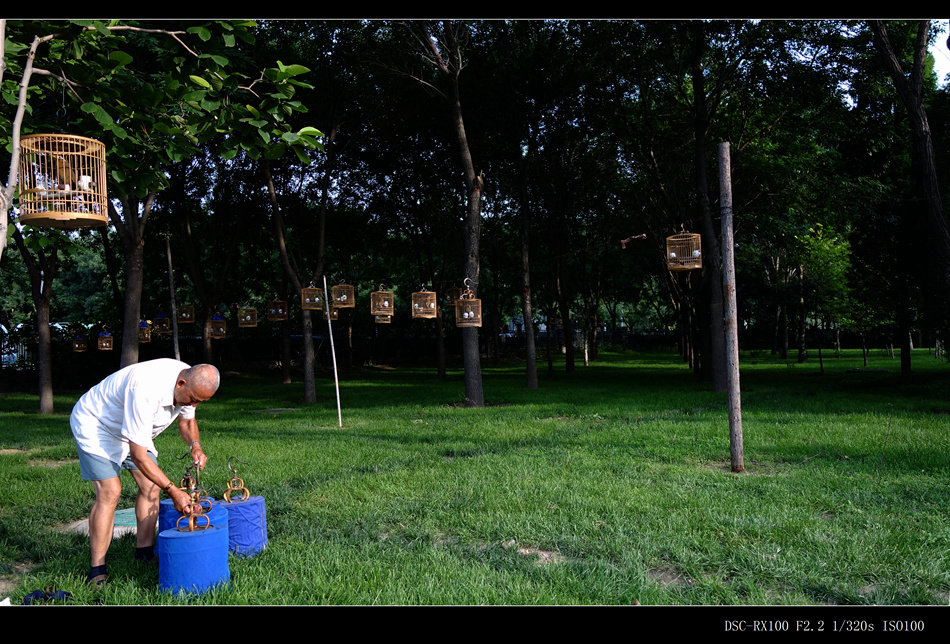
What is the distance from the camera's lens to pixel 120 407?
4.60 metres

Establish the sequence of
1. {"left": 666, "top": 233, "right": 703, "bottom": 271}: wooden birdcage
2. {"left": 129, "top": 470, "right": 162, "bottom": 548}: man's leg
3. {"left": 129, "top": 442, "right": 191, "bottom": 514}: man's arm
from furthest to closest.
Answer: {"left": 666, "top": 233, "right": 703, "bottom": 271}: wooden birdcage, {"left": 129, "top": 470, "right": 162, "bottom": 548}: man's leg, {"left": 129, "top": 442, "right": 191, "bottom": 514}: man's arm

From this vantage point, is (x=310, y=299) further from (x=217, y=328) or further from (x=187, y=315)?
(x=217, y=328)

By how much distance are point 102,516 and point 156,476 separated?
75cm

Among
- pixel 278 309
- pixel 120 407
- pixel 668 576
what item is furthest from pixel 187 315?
pixel 668 576

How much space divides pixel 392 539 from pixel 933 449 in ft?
24.3

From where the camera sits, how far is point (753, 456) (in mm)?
8883

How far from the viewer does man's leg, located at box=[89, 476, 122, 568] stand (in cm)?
454

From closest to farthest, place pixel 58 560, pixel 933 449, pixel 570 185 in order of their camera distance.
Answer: pixel 58 560
pixel 933 449
pixel 570 185

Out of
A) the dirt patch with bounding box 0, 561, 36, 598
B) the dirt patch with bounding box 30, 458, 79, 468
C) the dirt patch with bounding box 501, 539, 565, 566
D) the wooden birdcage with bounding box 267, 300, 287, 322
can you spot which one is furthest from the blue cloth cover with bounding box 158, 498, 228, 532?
the wooden birdcage with bounding box 267, 300, 287, 322

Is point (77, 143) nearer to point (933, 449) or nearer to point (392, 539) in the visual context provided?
point (392, 539)

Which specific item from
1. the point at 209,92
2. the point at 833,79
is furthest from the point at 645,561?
the point at 833,79

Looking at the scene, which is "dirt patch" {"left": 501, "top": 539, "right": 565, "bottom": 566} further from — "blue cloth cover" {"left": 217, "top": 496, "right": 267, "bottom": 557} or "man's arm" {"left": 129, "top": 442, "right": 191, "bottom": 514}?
"man's arm" {"left": 129, "top": 442, "right": 191, "bottom": 514}

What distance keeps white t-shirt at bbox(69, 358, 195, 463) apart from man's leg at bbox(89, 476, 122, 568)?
0.18 meters

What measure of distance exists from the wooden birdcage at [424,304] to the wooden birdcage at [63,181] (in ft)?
33.6
